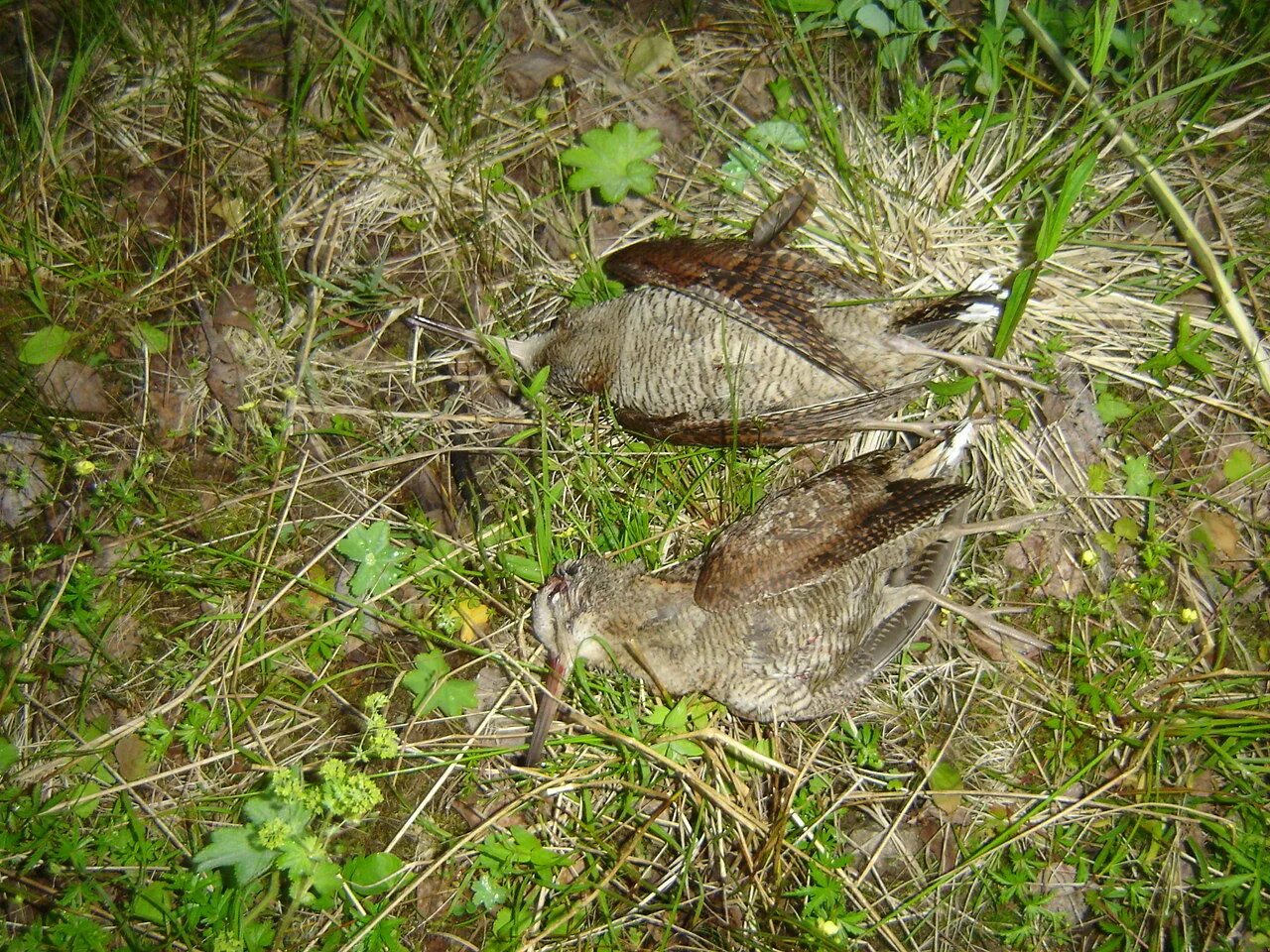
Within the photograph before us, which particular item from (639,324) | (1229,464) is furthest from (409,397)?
(1229,464)

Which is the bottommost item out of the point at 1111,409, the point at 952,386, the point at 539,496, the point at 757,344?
the point at 539,496

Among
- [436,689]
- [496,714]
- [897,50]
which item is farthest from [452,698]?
[897,50]

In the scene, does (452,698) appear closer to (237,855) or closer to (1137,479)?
(237,855)

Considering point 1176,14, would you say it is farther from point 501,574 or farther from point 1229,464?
point 501,574

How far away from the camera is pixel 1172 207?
3.60 metres

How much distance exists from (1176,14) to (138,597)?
5.74 meters

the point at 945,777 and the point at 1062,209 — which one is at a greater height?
the point at 1062,209

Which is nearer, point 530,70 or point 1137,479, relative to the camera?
point 1137,479

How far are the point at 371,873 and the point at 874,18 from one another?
4.63m

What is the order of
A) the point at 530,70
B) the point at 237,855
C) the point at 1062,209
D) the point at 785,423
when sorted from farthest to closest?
the point at 530,70 → the point at 785,423 → the point at 237,855 → the point at 1062,209

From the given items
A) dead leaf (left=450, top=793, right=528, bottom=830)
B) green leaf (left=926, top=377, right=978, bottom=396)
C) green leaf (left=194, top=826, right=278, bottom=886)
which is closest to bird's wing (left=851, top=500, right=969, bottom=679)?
green leaf (left=926, top=377, right=978, bottom=396)

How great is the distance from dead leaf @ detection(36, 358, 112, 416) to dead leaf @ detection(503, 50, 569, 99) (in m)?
2.65

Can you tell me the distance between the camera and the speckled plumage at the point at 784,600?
318 centimetres

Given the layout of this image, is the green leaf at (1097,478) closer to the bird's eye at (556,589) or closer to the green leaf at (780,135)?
the green leaf at (780,135)
